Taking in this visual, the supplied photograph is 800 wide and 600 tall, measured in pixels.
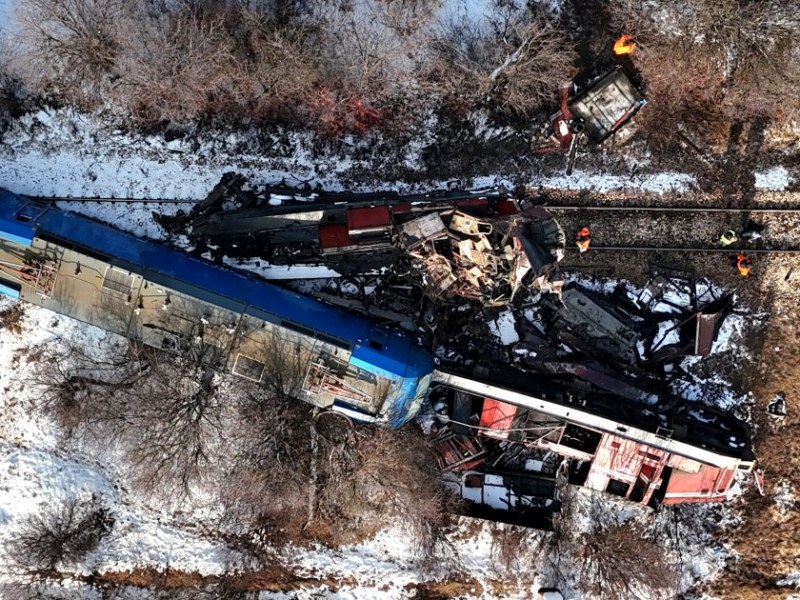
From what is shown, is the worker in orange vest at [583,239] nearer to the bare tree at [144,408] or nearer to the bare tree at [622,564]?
the bare tree at [622,564]

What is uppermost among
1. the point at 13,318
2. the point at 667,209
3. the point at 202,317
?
the point at 667,209

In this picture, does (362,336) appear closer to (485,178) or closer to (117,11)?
(485,178)

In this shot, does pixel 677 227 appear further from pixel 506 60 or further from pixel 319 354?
pixel 319 354

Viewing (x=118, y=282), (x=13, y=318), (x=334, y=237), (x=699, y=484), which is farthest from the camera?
(x=13, y=318)

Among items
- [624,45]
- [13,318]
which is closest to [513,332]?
[624,45]

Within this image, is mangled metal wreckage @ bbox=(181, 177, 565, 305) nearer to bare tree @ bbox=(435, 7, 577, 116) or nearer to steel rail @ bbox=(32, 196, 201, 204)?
steel rail @ bbox=(32, 196, 201, 204)

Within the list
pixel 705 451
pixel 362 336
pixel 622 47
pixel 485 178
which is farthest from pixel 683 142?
pixel 362 336

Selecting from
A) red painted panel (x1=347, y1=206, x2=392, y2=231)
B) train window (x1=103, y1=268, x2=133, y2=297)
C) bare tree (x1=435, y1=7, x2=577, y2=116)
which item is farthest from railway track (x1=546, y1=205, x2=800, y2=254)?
train window (x1=103, y1=268, x2=133, y2=297)
